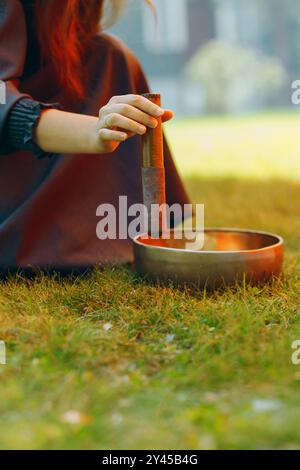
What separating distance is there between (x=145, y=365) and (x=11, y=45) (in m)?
0.84

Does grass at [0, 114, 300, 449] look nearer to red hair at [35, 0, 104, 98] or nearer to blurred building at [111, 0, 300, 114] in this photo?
red hair at [35, 0, 104, 98]

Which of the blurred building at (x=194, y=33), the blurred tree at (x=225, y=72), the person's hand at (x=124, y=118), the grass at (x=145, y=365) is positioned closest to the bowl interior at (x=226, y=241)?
the grass at (x=145, y=365)

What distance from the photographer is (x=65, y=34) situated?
1718 millimetres

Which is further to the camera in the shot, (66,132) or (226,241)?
(226,241)

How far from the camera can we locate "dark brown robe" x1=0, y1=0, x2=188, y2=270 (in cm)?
165

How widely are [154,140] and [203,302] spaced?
0.36 metres

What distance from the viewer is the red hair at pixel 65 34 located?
170 cm

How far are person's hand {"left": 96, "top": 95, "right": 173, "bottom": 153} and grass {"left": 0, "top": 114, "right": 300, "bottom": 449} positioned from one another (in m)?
0.34

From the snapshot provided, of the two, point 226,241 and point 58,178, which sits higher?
point 58,178

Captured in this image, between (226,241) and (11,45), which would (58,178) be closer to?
(11,45)

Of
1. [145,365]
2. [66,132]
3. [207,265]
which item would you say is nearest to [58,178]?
[66,132]

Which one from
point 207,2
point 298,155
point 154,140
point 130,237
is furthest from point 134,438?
point 207,2

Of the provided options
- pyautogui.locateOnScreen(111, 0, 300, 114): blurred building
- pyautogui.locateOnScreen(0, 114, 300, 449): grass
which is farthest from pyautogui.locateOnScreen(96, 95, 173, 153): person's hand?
pyautogui.locateOnScreen(111, 0, 300, 114): blurred building

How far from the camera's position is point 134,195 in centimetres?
185
